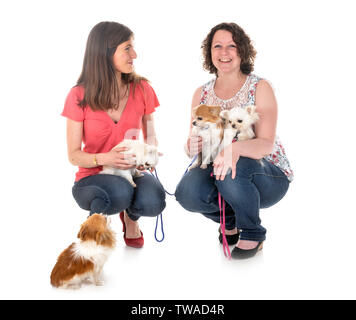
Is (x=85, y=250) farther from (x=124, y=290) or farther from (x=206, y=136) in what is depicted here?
(x=206, y=136)

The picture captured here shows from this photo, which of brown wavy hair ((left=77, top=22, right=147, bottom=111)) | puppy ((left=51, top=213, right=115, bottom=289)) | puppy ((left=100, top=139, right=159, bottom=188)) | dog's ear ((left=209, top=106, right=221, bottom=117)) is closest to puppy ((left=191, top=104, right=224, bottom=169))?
dog's ear ((left=209, top=106, right=221, bottom=117))

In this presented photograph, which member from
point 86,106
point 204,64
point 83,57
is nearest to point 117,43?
point 83,57

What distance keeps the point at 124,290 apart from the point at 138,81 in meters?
1.29

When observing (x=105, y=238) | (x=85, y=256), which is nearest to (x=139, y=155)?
(x=105, y=238)

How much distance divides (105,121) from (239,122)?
2.62 ft

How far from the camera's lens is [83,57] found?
2.64m

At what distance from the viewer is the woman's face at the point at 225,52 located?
8.62ft

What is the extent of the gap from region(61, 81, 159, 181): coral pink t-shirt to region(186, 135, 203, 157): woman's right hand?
346 mm

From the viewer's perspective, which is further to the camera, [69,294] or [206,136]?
[206,136]

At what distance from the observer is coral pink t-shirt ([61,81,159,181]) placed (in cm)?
261

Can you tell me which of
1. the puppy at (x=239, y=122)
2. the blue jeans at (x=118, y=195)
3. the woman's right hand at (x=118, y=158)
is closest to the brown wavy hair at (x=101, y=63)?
the woman's right hand at (x=118, y=158)

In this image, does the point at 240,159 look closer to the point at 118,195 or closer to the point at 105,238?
the point at 118,195

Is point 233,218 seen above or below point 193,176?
below

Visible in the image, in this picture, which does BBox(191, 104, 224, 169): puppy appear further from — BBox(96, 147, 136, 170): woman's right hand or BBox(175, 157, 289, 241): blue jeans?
BBox(96, 147, 136, 170): woman's right hand
